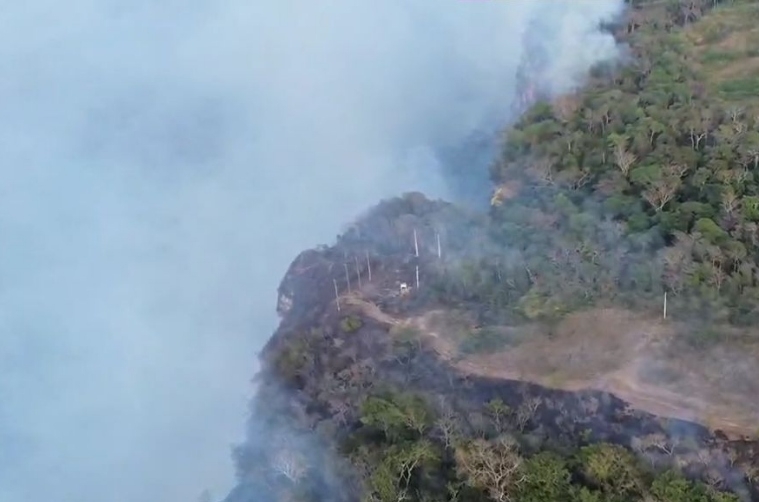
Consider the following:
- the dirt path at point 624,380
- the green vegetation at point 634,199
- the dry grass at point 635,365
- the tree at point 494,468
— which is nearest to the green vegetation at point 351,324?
the dirt path at point 624,380

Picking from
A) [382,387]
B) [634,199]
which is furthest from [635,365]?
[634,199]

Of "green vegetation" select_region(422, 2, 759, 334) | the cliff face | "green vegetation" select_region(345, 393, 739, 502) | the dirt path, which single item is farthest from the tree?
"green vegetation" select_region(422, 2, 759, 334)

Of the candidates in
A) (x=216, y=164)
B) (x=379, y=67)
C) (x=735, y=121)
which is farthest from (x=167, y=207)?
(x=735, y=121)

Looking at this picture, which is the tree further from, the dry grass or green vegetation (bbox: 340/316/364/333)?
green vegetation (bbox: 340/316/364/333)

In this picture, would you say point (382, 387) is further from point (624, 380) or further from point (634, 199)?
point (634, 199)

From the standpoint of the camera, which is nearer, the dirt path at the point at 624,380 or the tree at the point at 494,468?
the tree at the point at 494,468

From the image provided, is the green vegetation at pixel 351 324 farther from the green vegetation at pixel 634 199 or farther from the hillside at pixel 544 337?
the green vegetation at pixel 634 199

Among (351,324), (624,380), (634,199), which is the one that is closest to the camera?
(624,380)
